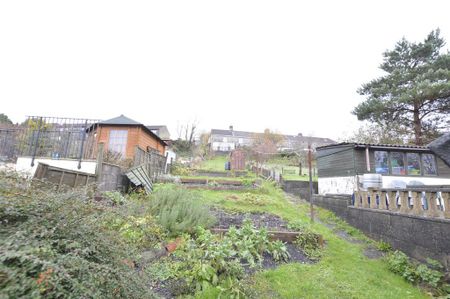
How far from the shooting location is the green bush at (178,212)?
4.34 meters

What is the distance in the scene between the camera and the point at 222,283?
271 centimetres

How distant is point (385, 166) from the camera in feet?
37.9

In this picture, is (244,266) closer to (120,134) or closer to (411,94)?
(120,134)

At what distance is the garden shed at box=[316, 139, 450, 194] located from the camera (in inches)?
436

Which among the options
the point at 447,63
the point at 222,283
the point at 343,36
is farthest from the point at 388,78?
the point at 222,283

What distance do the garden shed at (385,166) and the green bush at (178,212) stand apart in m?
9.57

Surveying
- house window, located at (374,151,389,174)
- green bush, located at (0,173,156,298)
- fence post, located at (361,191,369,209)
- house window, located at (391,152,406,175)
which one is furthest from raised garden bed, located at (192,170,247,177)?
green bush, located at (0,173,156,298)

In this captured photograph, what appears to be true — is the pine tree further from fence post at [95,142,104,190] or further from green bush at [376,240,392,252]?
fence post at [95,142,104,190]

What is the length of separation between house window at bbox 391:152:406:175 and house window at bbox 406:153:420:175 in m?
0.32

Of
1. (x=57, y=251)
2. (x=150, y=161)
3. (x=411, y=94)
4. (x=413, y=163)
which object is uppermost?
(x=411, y=94)

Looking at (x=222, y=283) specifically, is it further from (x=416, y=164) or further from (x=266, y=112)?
(x=266, y=112)

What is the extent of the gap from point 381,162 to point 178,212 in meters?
12.1

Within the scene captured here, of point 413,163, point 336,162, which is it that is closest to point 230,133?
point 336,162

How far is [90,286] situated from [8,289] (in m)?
0.40
